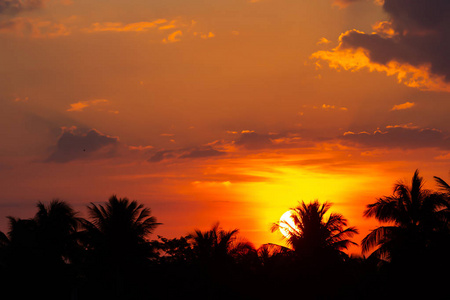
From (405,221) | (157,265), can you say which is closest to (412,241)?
(405,221)

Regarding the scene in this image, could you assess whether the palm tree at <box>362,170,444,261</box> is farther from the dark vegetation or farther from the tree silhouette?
the tree silhouette

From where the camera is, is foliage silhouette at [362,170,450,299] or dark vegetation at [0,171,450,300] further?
dark vegetation at [0,171,450,300]

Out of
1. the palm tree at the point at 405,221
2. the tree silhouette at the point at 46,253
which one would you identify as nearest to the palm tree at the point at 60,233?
the tree silhouette at the point at 46,253

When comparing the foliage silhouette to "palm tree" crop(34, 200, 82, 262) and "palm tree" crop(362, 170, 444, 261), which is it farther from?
"palm tree" crop(34, 200, 82, 262)

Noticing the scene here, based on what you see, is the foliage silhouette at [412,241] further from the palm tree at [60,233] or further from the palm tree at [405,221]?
the palm tree at [60,233]

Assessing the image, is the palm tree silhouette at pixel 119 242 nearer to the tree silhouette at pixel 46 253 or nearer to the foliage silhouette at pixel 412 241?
the tree silhouette at pixel 46 253

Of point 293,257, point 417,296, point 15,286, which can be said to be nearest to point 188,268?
point 293,257

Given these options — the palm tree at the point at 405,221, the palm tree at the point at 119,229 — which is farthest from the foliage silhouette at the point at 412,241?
the palm tree at the point at 119,229

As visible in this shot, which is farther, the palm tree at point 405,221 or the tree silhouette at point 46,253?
the tree silhouette at point 46,253

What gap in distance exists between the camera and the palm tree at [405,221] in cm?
3616

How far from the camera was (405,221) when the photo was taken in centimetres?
3784

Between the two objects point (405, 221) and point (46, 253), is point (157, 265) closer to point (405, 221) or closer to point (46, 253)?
point (46, 253)

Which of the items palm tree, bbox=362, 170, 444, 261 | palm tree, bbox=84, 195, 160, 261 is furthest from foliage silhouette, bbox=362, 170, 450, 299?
palm tree, bbox=84, 195, 160, 261

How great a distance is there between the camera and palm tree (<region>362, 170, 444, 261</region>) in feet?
119
